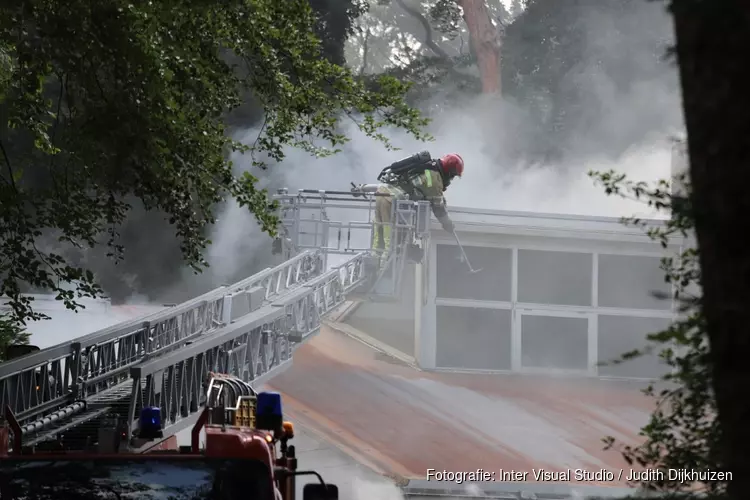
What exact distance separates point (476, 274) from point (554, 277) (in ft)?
4.85

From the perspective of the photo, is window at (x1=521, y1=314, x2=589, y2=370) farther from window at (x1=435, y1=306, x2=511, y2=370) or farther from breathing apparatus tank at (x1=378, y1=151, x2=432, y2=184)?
breathing apparatus tank at (x1=378, y1=151, x2=432, y2=184)

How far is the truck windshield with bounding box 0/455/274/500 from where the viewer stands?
449 centimetres

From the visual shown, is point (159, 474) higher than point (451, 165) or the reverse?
the reverse

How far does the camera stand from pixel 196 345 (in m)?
8.67

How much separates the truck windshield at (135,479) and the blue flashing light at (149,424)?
0.69 m

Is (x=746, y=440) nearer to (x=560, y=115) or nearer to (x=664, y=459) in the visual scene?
(x=664, y=459)

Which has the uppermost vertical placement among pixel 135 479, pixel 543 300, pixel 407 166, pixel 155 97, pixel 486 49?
pixel 486 49

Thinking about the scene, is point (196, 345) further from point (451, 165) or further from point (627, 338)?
point (627, 338)

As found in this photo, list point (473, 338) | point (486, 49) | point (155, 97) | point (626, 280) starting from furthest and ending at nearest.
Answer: point (486, 49) < point (626, 280) < point (473, 338) < point (155, 97)

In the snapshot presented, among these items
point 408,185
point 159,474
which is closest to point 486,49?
point 408,185

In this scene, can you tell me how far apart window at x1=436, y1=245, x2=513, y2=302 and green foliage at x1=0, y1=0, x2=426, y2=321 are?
9539 millimetres

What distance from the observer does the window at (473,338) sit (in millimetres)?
18766

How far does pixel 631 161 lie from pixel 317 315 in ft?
58.2

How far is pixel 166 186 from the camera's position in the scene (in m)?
7.59
